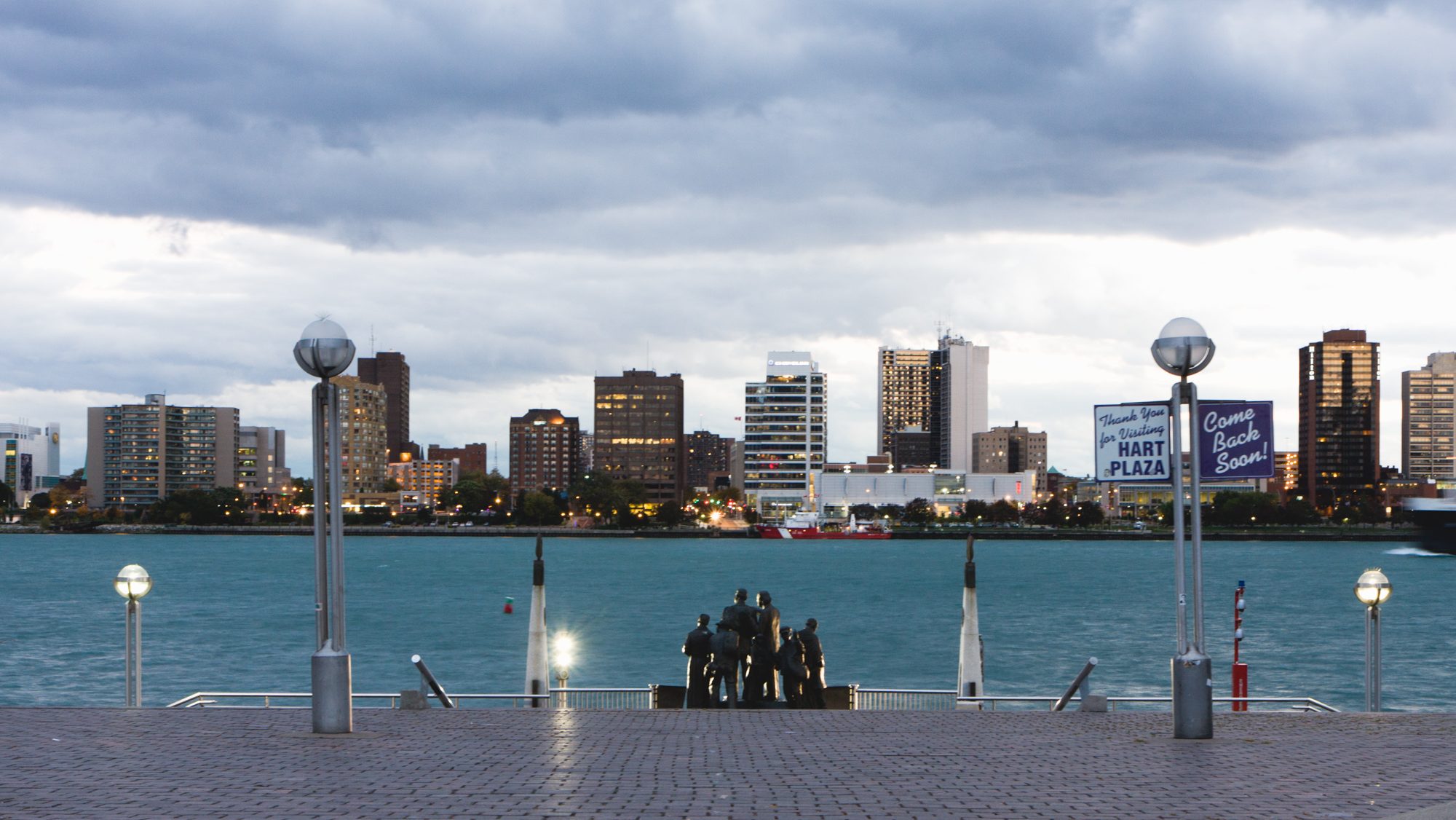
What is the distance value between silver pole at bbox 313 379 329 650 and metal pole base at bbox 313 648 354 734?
1.49 ft

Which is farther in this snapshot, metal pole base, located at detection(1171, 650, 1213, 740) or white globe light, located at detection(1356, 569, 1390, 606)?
white globe light, located at detection(1356, 569, 1390, 606)

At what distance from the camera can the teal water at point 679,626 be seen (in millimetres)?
57281

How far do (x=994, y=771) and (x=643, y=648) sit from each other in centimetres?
5786

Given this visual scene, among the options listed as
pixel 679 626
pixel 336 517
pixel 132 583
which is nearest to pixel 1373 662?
pixel 336 517

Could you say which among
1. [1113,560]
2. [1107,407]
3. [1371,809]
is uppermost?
[1107,407]

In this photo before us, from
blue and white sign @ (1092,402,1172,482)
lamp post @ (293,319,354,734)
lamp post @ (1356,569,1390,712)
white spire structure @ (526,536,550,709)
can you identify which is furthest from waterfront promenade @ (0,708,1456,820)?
white spire structure @ (526,536,550,709)

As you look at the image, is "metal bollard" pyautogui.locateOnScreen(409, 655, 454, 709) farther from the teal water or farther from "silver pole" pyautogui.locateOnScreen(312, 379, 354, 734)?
the teal water

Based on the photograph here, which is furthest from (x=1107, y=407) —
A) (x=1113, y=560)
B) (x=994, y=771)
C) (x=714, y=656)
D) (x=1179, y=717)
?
(x=1113, y=560)

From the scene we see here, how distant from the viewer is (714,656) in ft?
69.8

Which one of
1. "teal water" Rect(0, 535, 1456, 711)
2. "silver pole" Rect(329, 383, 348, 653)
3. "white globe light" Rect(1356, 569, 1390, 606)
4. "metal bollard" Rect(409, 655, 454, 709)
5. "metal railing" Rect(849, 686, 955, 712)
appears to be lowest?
"teal water" Rect(0, 535, 1456, 711)

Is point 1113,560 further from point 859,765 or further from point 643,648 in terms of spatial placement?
point 859,765

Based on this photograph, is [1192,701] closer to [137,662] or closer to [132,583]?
[137,662]

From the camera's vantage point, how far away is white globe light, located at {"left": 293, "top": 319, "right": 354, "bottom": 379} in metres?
15.9

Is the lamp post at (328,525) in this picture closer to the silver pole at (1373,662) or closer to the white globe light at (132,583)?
the white globe light at (132,583)
